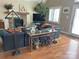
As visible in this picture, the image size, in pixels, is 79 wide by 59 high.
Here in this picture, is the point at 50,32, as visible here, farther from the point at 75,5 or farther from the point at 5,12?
the point at 5,12

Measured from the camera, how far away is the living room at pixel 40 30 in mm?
3434

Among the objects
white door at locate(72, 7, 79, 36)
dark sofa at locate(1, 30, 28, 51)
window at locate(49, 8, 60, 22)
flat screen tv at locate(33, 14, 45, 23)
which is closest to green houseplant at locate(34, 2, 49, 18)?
flat screen tv at locate(33, 14, 45, 23)

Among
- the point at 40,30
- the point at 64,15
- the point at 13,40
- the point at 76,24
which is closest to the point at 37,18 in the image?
the point at 64,15

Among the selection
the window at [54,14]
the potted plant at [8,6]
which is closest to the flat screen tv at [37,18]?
the window at [54,14]

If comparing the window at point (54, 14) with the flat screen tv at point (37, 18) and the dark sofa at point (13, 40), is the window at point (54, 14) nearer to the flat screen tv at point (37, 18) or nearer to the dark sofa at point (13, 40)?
the flat screen tv at point (37, 18)

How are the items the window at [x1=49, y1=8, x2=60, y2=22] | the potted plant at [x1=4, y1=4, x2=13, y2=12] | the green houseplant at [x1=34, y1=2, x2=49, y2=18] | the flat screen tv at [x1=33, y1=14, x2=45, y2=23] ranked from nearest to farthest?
the potted plant at [x1=4, y1=4, x2=13, y2=12], the window at [x1=49, y1=8, x2=60, y2=22], the green houseplant at [x1=34, y1=2, x2=49, y2=18], the flat screen tv at [x1=33, y1=14, x2=45, y2=23]

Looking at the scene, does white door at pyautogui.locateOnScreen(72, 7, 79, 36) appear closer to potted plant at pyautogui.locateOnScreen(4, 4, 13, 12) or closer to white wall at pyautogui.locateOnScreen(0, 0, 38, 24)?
white wall at pyautogui.locateOnScreen(0, 0, 38, 24)

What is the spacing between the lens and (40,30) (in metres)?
4.09

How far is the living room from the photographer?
3434mm

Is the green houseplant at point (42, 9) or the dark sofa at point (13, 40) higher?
the green houseplant at point (42, 9)

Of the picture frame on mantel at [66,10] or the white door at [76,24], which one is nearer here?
the white door at [76,24]

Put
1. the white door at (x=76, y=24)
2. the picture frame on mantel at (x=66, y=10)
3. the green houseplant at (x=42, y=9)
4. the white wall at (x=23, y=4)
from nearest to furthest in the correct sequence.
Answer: the white door at (x=76, y=24) → the picture frame on mantel at (x=66, y=10) → the white wall at (x=23, y=4) → the green houseplant at (x=42, y=9)

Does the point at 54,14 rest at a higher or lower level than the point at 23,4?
lower

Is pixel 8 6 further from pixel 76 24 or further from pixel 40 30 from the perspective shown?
pixel 76 24
